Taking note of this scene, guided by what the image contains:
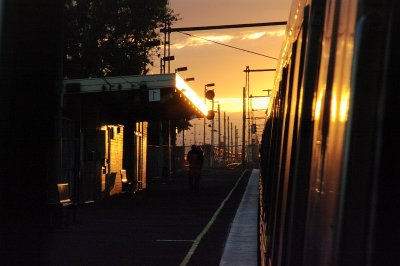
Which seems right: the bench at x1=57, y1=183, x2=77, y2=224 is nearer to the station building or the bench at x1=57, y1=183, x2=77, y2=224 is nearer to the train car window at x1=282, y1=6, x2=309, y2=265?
the station building

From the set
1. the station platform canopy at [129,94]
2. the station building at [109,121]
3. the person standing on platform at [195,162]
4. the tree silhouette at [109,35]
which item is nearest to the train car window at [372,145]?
the station building at [109,121]

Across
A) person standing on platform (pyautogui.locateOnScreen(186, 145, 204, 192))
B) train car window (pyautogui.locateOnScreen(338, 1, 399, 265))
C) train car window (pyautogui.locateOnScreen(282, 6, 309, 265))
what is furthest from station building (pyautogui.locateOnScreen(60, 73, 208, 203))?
train car window (pyautogui.locateOnScreen(338, 1, 399, 265))

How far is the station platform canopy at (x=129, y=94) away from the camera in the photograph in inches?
691

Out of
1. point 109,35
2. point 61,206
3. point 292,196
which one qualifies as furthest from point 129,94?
Result: point 109,35

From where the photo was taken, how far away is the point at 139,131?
2566 cm

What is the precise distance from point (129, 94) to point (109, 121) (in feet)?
10.5

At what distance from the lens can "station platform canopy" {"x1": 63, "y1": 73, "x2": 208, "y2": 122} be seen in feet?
57.6

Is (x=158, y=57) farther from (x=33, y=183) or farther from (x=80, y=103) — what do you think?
(x=33, y=183)

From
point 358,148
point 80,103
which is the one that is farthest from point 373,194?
point 80,103

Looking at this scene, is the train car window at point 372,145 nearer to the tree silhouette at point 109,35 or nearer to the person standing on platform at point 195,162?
the person standing on platform at point 195,162

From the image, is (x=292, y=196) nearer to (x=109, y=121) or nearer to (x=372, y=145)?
(x=372, y=145)

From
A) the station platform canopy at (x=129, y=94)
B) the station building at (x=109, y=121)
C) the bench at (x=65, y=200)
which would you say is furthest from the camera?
the station building at (x=109, y=121)

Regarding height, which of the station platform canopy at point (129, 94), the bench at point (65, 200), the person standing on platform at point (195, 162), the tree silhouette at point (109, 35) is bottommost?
the person standing on platform at point (195, 162)

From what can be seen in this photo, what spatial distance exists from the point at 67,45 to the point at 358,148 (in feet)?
125
